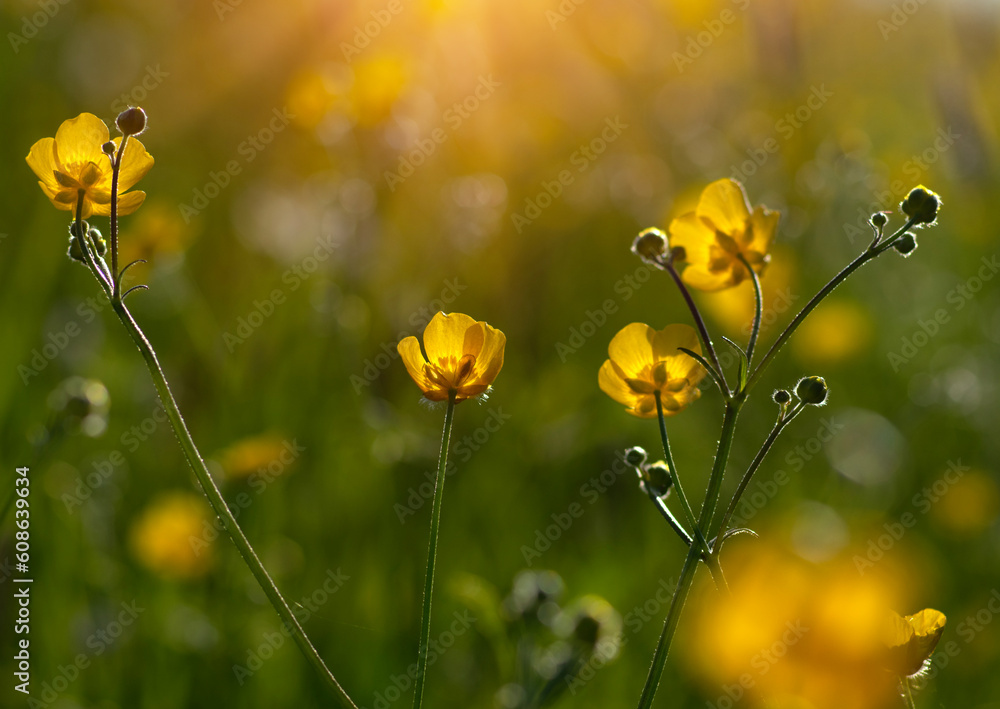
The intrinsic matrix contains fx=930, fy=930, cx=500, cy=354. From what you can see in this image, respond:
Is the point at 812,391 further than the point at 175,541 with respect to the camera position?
Answer: No

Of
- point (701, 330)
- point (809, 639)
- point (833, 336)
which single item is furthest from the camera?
point (833, 336)

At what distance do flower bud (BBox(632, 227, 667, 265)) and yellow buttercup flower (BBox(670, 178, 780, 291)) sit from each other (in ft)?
0.69

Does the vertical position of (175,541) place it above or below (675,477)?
below

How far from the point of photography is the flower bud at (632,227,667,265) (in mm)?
1260

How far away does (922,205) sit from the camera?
1252 millimetres

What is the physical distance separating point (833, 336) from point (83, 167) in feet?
10.9

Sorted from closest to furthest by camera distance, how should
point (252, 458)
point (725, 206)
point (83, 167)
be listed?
point (83, 167) < point (725, 206) < point (252, 458)

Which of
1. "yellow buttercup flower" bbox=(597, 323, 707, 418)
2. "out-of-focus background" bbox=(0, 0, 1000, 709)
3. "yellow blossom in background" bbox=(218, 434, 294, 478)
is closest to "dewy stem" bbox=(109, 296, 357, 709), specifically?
"out-of-focus background" bbox=(0, 0, 1000, 709)

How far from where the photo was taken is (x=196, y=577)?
2609 millimetres

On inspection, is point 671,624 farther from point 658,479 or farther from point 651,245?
point 651,245

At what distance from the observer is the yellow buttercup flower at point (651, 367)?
1334 millimetres

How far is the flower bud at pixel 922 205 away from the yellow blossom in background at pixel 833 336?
8.91 feet

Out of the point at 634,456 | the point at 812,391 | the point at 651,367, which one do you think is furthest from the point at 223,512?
the point at 812,391

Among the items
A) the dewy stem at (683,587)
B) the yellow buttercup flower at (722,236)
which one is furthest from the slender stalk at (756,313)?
the dewy stem at (683,587)
